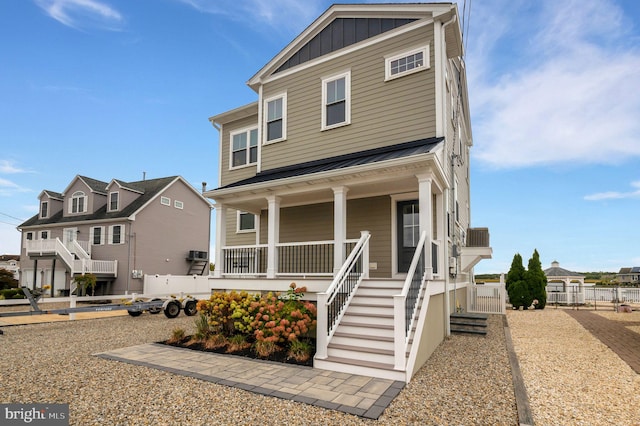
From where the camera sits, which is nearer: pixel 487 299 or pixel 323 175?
pixel 323 175

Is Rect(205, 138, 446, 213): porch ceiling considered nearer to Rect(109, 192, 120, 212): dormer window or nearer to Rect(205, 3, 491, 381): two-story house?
Rect(205, 3, 491, 381): two-story house

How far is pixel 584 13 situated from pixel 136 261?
23885mm

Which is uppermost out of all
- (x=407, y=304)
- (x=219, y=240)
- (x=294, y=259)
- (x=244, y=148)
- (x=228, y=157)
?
(x=244, y=148)

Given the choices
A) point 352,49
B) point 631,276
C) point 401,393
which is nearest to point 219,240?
point 352,49

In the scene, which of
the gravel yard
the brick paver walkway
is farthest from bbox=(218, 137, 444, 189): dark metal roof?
the brick paver walkway

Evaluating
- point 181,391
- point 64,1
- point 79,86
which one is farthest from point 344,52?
point 79,86

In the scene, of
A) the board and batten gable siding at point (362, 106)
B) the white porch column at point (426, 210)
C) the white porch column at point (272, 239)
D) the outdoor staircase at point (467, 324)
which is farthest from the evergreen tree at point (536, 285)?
the white porch column at point (272, 239)

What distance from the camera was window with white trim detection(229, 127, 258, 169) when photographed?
43.2 feet

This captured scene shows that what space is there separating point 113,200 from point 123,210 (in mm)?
1374

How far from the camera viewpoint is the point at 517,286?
59.4 feet

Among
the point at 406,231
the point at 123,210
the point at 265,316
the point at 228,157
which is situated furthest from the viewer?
the point at 123,210

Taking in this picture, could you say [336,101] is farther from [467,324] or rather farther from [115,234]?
[115,234]

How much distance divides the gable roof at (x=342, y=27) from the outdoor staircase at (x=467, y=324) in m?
7.44

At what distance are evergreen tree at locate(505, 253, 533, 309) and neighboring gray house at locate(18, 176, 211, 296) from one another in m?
19.9
